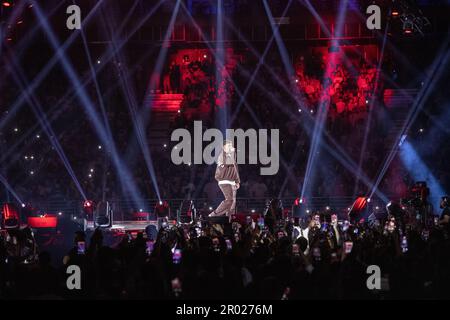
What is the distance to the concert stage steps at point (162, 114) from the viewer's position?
2731 cm

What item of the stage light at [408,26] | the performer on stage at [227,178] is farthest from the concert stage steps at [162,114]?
the stage light at [408,26]

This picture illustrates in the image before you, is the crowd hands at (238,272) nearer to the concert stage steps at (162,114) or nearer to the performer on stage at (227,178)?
the performer on stage at (227,178)

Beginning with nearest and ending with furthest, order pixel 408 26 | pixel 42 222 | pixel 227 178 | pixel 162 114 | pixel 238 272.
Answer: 1. pixel 238 272
2. pixel 42 222
3. pixel 227 178
4. pixel 408 26
5. pixel 162 114

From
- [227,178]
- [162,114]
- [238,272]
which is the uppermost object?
[162,114]

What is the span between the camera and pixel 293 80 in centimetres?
2711

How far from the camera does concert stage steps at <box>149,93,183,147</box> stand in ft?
89.6

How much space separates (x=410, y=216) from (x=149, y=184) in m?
8.41

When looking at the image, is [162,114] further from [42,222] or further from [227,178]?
A: [42,222]

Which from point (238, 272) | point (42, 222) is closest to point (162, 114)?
point (42, 222)

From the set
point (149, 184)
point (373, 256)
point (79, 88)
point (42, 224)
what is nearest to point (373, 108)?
point (149, 184)

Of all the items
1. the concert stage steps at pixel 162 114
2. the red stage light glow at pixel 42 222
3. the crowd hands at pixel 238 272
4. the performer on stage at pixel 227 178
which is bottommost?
the crowd hands at pixel 238 272

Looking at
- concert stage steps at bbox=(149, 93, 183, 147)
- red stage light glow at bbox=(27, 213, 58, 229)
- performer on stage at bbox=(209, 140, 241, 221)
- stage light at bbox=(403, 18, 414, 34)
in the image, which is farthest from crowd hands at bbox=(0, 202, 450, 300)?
concert stage steps at bbox=(149, 93, 183, 147)

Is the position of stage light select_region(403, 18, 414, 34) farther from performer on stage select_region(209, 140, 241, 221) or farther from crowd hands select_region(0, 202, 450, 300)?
crowd hands select_region(0, 202, 450, 300)

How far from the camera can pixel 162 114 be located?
28094 mm
